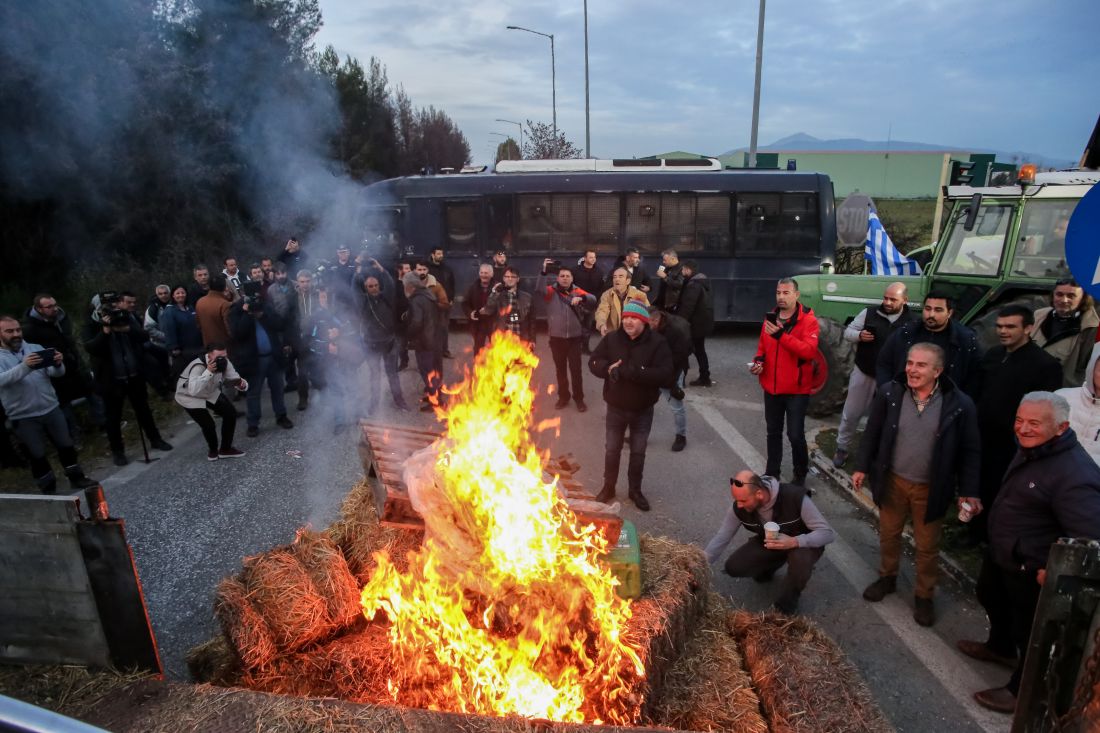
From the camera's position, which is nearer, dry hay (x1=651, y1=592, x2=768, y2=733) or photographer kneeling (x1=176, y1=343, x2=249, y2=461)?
dry hay (x1=651, y1=592, x2=768, y2=733)

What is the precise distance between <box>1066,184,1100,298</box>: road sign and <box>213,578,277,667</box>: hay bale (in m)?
4.68

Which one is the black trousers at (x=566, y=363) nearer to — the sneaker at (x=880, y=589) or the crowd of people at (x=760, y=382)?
the crowd of people at (x=760, y=382)

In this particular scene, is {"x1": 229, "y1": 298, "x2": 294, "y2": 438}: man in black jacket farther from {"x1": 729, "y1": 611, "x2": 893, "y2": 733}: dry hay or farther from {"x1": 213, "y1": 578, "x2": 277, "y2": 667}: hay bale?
{"x1": 729, "y1": 611, "x2": 893, "y2": 733}: dry hay

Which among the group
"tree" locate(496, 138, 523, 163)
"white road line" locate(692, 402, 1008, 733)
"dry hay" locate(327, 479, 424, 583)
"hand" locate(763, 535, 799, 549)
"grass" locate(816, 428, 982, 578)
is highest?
"tree" locate(496, 138, 523, 163)

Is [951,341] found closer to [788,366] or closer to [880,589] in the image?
[788,366]

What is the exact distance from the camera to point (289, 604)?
349 cm

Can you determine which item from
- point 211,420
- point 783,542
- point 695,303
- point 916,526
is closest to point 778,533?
point 783,542

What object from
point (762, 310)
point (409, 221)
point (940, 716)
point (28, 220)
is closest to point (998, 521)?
point (940, 716)

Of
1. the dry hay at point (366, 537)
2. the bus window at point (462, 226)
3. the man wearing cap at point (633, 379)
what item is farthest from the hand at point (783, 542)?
the bus window at point (462, 226)

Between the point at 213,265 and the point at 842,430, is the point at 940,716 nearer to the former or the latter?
the point at 842,430

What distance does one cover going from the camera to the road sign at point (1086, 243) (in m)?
3.30

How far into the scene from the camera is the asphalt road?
13.1ft

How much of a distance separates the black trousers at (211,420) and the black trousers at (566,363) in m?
4.01

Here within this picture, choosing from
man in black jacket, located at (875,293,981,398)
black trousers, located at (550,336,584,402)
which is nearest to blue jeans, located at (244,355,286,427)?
black trousers, located at (550,336,584,402)
